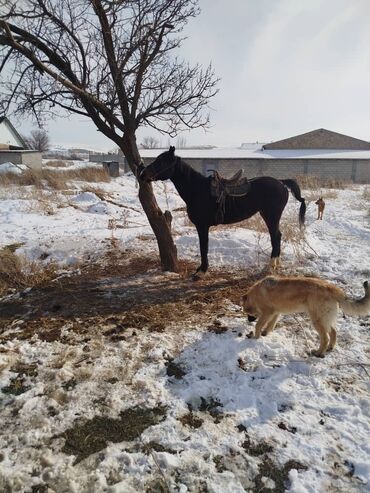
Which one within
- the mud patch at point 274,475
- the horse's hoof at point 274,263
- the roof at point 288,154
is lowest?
the mud patch at point 274,475

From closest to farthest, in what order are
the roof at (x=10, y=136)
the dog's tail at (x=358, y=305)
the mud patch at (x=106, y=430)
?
the mud patch at (x=106, y=430)
the dog's tail at (x=358, y=305)
the roof at (x=10, y=136)

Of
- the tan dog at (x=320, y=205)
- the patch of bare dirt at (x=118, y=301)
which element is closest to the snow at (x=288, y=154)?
the tan dog at (x=320, y=205)

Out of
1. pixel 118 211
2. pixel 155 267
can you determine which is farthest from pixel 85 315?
pixel 118 211

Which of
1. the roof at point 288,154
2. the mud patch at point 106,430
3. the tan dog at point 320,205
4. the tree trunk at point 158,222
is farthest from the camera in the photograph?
the roof at point 288,154

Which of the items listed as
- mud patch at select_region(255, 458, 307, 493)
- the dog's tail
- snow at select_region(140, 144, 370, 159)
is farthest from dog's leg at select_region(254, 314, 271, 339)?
snow at select_region(140, 144, 370, 159)

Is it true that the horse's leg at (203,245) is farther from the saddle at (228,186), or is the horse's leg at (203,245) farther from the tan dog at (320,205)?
the tan dog at (320,205)

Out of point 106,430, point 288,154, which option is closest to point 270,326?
point 106,430

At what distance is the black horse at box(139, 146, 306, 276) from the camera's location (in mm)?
6176

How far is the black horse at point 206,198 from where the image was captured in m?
6.18

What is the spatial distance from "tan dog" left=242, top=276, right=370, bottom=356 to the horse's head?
2837 mm

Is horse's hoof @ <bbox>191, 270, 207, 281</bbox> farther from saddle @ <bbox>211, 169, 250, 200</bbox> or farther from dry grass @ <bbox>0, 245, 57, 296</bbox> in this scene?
dry grass @ <bbox>0, 245, 57, 296</bbox>

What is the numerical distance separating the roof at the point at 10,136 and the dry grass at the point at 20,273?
139 feet

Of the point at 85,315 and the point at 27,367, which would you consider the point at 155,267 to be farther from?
the point at 27,367

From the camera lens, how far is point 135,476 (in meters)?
2.54
